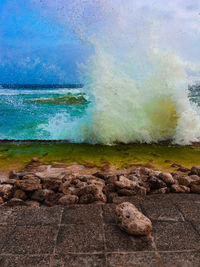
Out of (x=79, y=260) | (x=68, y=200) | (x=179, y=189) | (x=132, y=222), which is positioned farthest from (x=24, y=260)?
(x=179, y=189)

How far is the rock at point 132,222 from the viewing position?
228 centimetres

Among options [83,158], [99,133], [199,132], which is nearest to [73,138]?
[99,133]

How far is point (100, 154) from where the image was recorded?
644 centimetres

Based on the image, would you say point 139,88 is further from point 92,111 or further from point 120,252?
point 120,252

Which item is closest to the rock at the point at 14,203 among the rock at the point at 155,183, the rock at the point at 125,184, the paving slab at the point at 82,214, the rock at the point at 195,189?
the paving slab at the point at 82,214

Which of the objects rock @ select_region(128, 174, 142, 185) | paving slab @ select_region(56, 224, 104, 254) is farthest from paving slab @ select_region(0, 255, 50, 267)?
rock @ select_region(128, 174, 142, 185)

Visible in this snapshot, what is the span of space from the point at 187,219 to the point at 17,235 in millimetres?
1743

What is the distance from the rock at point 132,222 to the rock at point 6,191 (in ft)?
5.50

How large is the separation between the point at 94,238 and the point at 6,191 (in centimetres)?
167

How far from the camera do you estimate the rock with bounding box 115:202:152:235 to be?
2.28m

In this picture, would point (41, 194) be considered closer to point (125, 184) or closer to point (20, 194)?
point (20, 194)

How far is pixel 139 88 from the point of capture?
8805 millimetres

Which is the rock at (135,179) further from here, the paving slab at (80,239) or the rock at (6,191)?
the rock at (6,191)

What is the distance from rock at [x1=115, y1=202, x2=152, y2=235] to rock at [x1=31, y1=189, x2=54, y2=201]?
1.21 m
